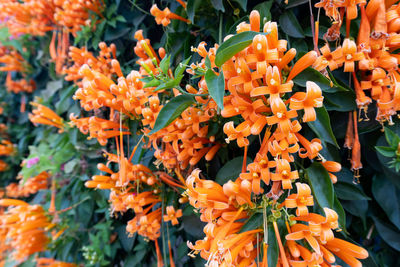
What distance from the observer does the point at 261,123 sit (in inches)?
17.0

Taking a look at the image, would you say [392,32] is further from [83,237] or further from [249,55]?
[83,237]

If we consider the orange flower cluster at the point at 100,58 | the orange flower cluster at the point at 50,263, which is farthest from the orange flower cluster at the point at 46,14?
the orange flower cluster at the point at 50,263

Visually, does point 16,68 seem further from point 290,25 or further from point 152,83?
point 290,25

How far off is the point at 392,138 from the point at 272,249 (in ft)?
1.08

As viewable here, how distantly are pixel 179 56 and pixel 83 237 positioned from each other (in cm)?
95

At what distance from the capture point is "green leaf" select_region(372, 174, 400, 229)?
2.02 feet

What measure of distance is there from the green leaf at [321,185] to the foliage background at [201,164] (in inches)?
2.2

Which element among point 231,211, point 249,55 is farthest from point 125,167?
point 249,55

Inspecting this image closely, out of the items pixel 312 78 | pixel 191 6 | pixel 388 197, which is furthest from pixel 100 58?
pixel 388 197

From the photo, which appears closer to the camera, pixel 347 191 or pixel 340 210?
pixel 340 210

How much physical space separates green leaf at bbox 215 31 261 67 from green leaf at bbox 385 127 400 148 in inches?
13.6

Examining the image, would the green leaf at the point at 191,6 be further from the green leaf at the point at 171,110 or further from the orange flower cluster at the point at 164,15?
the green leaf at the point at 171,110

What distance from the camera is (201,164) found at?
71 cm

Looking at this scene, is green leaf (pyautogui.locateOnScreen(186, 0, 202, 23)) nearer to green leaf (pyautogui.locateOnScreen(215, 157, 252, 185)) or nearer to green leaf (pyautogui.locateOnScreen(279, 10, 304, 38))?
green leaf (pyautogui.locateOnScreen(279, 10, 304, 38))
